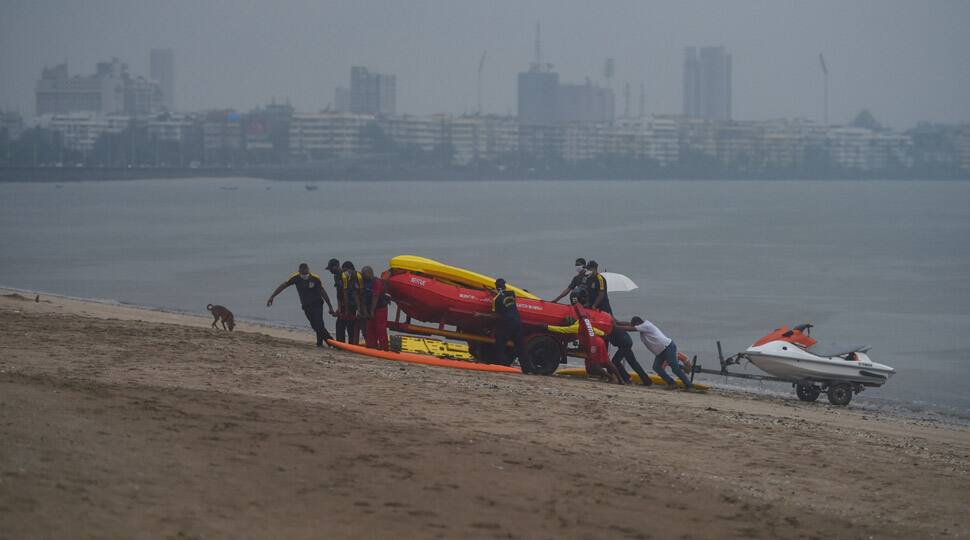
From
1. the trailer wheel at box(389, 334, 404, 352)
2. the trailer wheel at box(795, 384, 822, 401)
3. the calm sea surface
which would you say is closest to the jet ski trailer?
the trailer wheel at box(795, 384, 822, 401)

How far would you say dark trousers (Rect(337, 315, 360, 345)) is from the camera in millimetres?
16812

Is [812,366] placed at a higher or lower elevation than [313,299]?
lower

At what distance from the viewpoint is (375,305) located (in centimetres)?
1630

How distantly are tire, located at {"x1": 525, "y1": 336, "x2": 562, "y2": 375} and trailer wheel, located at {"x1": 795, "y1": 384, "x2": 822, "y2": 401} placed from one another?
3.09 meters

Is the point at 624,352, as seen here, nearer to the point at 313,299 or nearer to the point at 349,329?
the point at 349,329

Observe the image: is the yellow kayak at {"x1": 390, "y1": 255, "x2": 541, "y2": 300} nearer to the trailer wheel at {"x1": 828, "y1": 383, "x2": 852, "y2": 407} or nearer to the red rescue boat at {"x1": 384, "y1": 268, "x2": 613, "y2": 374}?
the red rescue boat at {"x1": 384, "y1": 268, "x2": 613, "y2": 374}

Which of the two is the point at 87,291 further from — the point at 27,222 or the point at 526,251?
the point at 27,222

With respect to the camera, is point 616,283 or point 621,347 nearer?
point 621,347

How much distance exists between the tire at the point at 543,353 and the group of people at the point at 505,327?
122 millimetres

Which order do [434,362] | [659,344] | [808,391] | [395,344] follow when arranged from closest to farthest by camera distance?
[434,362] < [659,344] < [395,344] < [808,391]

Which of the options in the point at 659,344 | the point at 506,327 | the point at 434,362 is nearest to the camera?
the point at 434,362

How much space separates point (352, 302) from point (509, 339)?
1986mm

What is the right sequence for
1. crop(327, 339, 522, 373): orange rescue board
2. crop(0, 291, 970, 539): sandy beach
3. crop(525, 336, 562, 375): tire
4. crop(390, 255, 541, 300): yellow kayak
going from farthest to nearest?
crop(390, 255, 541, 300): yellow kayak
crop(525, 336, 562, 375): tire
crop(327, 339, 522, 373): orange rescue board
crop(0, 291, 970, 539): sandy beach

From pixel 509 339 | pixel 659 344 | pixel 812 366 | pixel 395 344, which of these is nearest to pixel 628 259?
pixel 812 366
